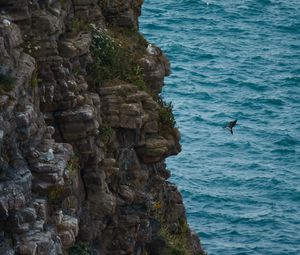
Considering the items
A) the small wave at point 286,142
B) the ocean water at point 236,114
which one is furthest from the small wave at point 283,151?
the small wave at point 286,142

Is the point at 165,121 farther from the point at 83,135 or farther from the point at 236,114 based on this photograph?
the point at 236,114

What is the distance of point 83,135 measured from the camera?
2844 cm

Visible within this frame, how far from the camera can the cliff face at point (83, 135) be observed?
23.7 meters

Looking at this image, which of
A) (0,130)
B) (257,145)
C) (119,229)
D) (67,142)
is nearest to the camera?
(0,130)

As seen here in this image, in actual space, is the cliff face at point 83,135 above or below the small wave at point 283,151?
above

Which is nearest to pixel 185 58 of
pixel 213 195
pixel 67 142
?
pixel 213 195

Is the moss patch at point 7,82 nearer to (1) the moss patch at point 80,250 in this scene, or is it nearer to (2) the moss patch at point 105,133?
(1) the moss patch at point 80,250

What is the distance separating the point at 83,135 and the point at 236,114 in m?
51.3

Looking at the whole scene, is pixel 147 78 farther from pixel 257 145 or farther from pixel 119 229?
pixel 257 145

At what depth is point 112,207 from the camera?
98.6 ft

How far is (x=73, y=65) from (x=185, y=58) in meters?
62.1

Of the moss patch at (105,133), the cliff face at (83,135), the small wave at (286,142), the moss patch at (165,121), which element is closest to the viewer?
the cliff face at (83,135)

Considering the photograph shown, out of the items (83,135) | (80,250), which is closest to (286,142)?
(83,135)

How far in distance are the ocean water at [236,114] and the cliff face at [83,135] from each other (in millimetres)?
21943
